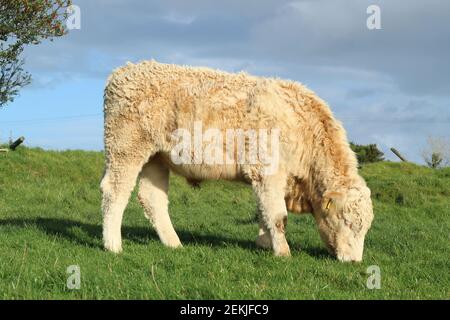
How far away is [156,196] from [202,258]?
2.29 m

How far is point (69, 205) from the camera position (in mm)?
17406

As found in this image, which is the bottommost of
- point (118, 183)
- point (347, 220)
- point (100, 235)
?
point (100, 235)

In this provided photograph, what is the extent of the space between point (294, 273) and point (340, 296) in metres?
1.25

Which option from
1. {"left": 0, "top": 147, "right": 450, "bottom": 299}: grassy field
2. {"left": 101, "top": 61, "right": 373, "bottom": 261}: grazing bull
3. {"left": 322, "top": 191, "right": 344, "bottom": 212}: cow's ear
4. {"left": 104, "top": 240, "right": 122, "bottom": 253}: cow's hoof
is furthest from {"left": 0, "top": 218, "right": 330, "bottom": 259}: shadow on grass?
{"left": 322, "top": 191, "right": 344, "bottom": 212}: cow's ear

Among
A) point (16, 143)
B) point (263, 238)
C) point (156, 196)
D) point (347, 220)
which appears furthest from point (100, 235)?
point (16, 143)

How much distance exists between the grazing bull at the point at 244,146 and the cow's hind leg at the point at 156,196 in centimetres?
6

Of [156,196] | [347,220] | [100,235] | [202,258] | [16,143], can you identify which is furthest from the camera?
[16,143]

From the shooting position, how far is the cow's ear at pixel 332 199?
8906 mm

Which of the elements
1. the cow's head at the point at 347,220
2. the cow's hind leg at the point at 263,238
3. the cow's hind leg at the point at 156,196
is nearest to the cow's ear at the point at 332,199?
the cow's head at the point at 347,220

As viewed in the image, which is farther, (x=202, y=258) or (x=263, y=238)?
(x=263, y=238)

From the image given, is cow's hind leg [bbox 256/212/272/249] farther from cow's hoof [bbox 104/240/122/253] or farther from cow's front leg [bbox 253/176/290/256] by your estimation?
cow's hoof [bbox 104/240/122/253]

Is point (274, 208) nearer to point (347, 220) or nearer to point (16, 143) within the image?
point (347, 220)

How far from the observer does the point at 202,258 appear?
8352mm

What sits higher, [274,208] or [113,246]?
[274,208]
